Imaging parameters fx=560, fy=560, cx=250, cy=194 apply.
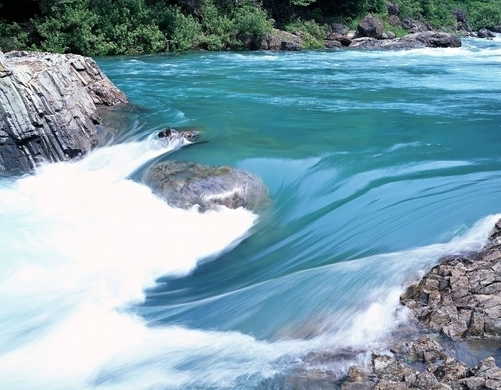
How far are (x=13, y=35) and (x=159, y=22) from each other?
6.43 metres

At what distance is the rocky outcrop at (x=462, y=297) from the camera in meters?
4.38

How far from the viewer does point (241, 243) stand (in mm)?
6828

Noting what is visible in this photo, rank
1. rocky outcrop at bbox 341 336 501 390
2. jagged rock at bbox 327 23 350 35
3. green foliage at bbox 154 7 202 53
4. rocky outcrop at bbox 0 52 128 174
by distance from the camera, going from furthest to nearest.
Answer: jagged rock at bbox 327 23 350 35
green foliage at bbox 154 7 202 53
rocky outcrop at bbox 0 52 128 174
rocky outcrop at bbox 341 336 501 390

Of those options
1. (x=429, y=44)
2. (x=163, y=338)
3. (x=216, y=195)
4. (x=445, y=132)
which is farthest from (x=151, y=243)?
(x=429, y=44)

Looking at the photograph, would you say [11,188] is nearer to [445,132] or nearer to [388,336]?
[388,336]

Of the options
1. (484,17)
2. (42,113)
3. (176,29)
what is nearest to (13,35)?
(176,29)

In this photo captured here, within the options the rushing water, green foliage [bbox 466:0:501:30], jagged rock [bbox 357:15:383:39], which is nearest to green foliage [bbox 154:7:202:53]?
jagged rock [bbox 357:15:383:39]

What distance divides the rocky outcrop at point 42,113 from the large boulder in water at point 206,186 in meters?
2.05

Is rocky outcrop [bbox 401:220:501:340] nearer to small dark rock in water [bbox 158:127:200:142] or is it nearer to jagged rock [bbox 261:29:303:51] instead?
small dark rock in water [bbox 158:127:200:142]

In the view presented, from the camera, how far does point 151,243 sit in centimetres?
705

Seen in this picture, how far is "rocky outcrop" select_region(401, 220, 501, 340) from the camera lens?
172 inches

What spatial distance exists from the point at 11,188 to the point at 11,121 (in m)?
1.05

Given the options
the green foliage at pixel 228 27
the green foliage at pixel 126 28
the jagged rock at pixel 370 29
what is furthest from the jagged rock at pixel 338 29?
the green foliage at pixel 126 28

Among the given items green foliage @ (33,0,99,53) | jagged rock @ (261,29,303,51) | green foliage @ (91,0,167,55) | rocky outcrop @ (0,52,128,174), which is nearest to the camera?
rocky outcrop @ (0,52,128,174)
